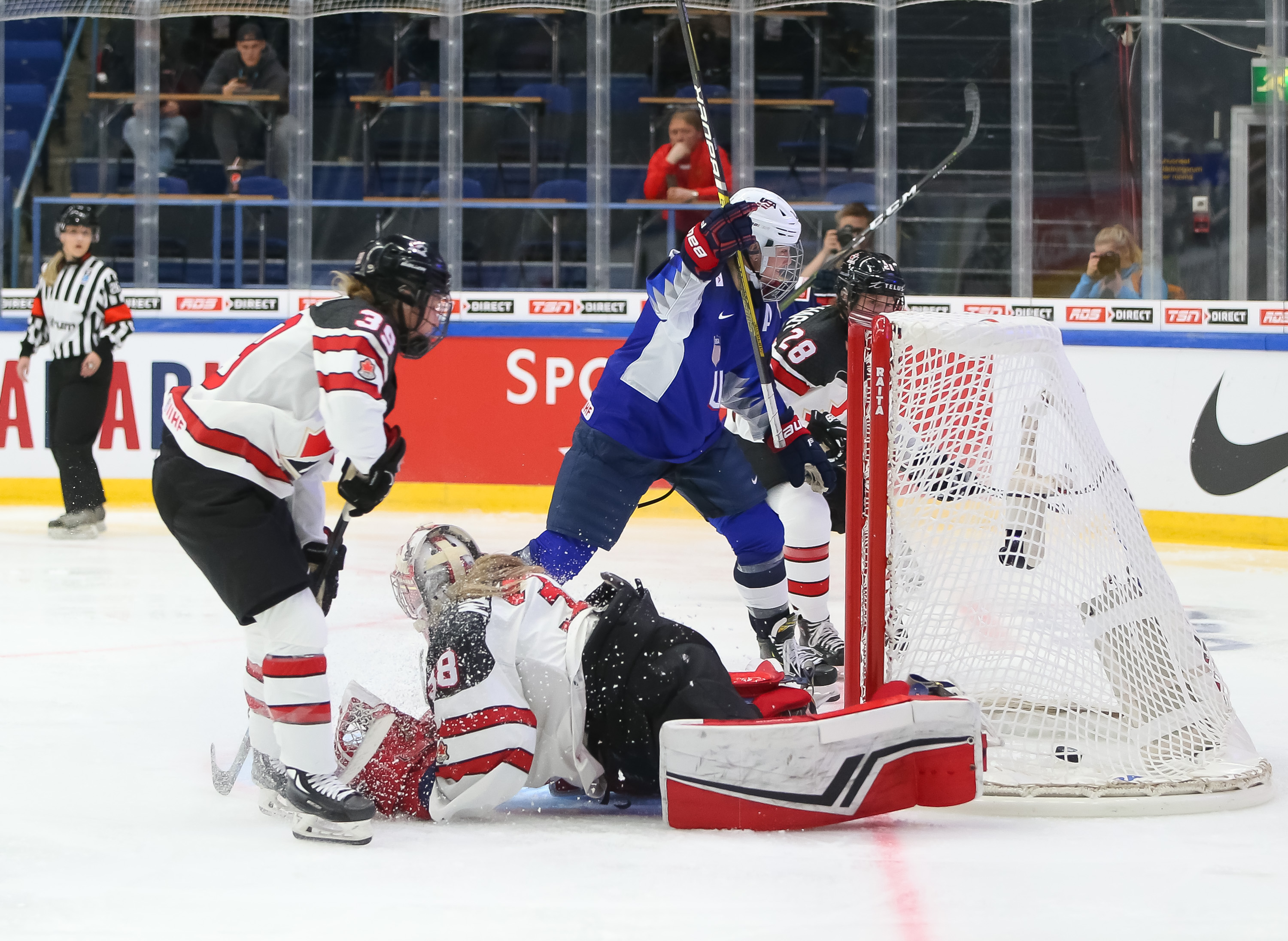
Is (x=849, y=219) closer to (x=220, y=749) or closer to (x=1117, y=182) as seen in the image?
(x=1117, y=182)

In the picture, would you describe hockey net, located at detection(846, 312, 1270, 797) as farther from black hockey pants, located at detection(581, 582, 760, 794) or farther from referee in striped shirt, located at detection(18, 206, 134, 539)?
referee in striped shirt, located at detection(18, 206, 134, 539)

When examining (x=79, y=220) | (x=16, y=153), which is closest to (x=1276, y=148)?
(x=79, y=220)

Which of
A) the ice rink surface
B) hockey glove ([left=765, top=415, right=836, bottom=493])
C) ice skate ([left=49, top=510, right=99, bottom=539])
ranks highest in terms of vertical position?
hockey glove ([left=765, top=415, right=836, bottom=493])

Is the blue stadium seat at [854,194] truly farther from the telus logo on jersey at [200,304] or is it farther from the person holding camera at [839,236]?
the telus logo on jersey at [200,304]

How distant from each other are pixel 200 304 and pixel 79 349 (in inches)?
37.8

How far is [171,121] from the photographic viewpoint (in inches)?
294

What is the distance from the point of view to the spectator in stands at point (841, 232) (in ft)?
22.3

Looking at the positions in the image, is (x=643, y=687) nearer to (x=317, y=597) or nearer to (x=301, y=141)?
(x=317, y=597)

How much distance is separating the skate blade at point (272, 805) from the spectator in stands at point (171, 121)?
5.52m

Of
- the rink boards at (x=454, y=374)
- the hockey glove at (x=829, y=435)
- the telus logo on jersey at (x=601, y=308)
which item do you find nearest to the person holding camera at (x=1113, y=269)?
the rink boards at (x=454, y=374)

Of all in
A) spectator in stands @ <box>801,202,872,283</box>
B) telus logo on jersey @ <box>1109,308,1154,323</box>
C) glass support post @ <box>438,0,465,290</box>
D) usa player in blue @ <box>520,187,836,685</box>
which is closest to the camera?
usa player in blue @ <box>520,187,836,685</box>

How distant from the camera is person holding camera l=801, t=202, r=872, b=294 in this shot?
6.79 m

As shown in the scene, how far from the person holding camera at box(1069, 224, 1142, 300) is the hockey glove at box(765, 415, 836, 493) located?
135 inches

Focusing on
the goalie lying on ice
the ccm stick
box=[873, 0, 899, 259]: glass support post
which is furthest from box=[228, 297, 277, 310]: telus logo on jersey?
the goalie lying on ice
